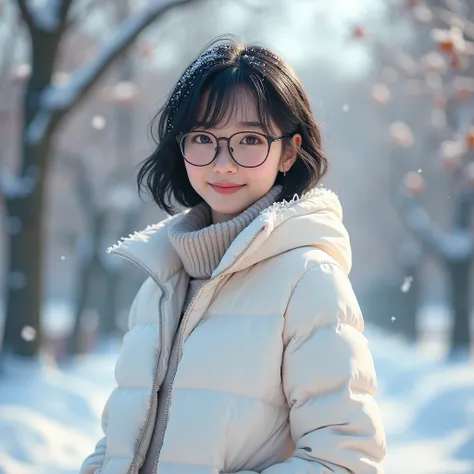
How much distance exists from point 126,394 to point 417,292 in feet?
59.8

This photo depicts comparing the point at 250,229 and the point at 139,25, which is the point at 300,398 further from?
the point at 139,25

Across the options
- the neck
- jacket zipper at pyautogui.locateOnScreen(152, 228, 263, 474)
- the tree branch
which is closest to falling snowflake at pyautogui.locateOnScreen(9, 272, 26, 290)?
the tree branch

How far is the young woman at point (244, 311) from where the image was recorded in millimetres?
2064

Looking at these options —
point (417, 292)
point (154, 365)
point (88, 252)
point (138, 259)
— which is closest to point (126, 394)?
point (154, 365)

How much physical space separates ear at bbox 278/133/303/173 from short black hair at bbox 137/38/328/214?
1 centimetres

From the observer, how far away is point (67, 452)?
692cm

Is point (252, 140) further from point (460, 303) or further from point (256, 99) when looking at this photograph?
point (460, 303)

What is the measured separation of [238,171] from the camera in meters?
2.32

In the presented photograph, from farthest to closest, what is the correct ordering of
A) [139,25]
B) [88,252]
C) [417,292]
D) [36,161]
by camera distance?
[417,292]
[88,252]
[36,161]
[139,25]

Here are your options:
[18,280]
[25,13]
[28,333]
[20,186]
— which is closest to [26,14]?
→ [25,13]

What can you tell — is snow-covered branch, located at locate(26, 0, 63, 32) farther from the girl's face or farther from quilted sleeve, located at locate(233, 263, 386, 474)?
quilted sleeve, located at locate(233, 263, 386, 474)

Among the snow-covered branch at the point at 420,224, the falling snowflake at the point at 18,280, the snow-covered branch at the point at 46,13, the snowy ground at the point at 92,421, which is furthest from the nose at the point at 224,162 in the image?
the snow-covered branch at the point at 420,224

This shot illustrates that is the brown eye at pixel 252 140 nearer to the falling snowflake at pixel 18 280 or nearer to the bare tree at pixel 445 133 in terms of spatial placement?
the bare tree at pixel 445 133

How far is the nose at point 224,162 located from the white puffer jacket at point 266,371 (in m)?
0.18
